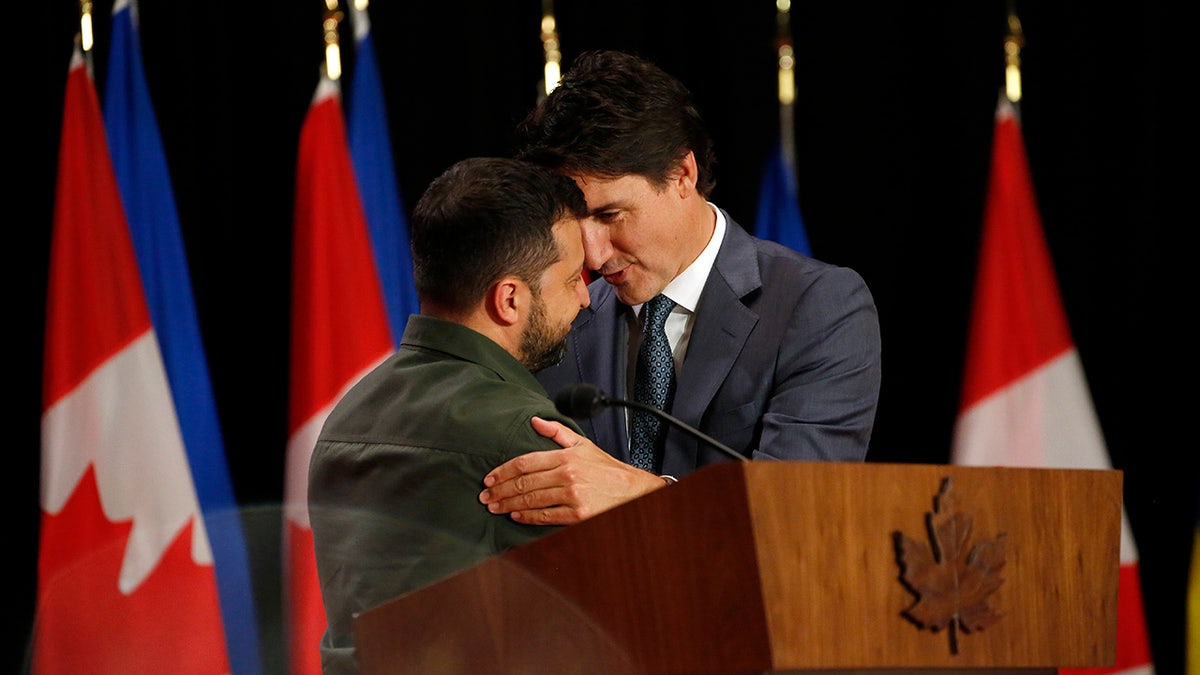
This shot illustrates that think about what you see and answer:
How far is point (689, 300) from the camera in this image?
2645 mm

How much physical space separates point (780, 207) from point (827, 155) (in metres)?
0.23

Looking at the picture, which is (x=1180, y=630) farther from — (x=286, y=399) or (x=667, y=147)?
(x=286, y=399)

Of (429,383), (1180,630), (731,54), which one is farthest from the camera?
(731,54)

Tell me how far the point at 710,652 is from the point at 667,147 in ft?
5.22

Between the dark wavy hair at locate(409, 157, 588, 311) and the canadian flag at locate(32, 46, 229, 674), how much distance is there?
199cm

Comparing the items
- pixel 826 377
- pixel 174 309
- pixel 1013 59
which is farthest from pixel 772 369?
pixel 174 309

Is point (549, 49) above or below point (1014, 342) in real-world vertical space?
above

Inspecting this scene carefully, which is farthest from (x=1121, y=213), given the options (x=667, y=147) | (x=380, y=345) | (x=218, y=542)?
(x=218, y=542)

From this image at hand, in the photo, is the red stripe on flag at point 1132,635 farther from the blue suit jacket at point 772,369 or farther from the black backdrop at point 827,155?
the blue suit jacket at point 772,369

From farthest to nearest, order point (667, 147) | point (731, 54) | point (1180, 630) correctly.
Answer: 1. point (731, 54)
2. point (1180, 630)
3. point (667, 147)

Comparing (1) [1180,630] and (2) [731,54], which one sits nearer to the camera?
(1) [1180,630]

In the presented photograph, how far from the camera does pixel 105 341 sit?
3.77 meters

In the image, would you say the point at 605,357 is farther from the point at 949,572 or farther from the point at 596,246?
the point at 949,572

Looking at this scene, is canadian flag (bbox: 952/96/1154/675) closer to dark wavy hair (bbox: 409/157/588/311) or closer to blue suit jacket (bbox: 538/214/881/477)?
blue suit jacket (bbox: 538/214/881/477)
